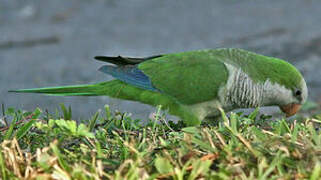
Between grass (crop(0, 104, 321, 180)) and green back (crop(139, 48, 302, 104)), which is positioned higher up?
green back (crop(139, 48, 302, 104))

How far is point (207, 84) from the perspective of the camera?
3621 millimetres

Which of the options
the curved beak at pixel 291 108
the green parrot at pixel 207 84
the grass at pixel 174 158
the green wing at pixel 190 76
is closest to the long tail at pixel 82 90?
the green parrot at pixel 207 84

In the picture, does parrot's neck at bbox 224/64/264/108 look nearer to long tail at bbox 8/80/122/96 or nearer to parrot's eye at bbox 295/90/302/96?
parrot's eye at bbox 295/90/302/96

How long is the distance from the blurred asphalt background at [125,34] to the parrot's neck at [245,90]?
2633mm

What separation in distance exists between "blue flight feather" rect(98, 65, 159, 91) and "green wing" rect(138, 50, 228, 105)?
0.14 feet

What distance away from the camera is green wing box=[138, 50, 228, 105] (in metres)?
3.62

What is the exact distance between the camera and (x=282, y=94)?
373cm

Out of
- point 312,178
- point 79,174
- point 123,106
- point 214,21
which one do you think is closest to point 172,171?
point 79,174

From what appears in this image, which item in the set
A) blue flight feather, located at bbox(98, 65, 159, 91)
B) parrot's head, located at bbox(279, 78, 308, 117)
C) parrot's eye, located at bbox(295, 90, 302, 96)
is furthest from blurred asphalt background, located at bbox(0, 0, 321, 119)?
parrot's eye, located at bbox(295, 90, 302, 96)

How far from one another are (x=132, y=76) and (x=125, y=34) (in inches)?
206

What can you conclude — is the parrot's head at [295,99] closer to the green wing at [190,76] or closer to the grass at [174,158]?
the green wing at [190,76]

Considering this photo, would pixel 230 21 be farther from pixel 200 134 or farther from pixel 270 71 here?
pixel 200 134

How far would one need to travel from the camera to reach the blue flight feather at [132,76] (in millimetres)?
3797

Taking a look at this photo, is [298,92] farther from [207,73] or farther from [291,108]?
[207,73]
